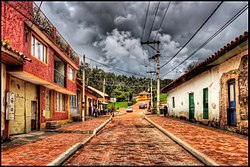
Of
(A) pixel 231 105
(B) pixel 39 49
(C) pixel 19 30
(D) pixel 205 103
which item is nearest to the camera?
(C) pixel 19 30

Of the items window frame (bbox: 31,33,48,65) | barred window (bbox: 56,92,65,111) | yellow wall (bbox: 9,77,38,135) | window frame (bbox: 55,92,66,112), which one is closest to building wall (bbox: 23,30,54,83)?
window frame (bbox: 31,33,48,65)

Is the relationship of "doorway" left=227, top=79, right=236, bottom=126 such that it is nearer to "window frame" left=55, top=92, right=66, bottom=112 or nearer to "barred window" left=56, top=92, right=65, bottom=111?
"window frame" left=55, top=92, right=66, bottom=112

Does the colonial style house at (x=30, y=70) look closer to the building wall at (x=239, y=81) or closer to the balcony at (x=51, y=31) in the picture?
the balcony at (x=51, y=31)

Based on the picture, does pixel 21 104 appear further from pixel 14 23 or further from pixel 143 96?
pixel 143 96

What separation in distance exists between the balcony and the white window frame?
658mm

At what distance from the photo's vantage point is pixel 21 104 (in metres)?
12.5

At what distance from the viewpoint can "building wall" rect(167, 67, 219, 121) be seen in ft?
48.0

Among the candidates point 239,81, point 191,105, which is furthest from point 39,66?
point 191,105

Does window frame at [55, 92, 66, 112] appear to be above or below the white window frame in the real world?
below

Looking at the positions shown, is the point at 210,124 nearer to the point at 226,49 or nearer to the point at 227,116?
the point at 227,116

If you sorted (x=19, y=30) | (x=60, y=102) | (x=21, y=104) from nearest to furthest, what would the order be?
(x=19, y=30) < (x=21, y=104) < (x=60, y=102)

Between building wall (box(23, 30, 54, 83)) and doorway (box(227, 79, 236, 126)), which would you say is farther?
doorway (box(227, 79, 236, 126))

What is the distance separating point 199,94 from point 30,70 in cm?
1154

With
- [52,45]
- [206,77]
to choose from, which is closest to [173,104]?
[206,77]
